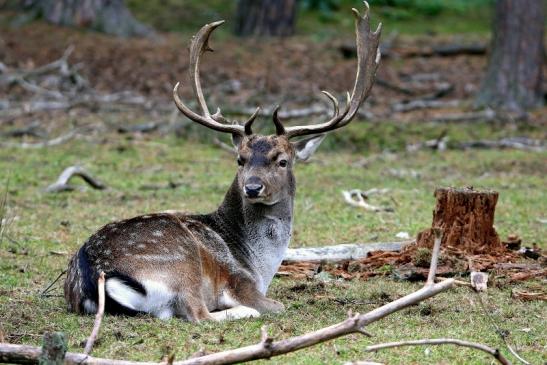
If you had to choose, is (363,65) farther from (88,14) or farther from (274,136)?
(88,14)

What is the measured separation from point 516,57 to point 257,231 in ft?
32.7

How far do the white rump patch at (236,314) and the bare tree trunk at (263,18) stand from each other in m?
15.9

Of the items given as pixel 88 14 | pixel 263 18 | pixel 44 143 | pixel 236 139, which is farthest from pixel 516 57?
pixel 236 139

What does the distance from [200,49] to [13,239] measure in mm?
2538

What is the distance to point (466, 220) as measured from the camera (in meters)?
8.52

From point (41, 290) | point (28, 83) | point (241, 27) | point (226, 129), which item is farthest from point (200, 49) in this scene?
point (241, 27)

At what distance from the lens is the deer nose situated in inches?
281

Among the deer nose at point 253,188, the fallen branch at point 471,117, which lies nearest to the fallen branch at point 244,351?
the deer nose at point 253,188

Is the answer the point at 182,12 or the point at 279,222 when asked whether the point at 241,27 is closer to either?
the point at 182,12

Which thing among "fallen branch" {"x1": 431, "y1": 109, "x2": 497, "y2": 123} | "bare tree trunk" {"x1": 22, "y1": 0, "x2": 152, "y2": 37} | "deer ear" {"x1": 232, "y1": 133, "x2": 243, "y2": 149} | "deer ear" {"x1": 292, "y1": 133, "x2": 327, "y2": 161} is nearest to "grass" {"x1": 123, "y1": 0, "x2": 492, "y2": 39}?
"bare tree trunk" {"x1": 22, "y1": 0, "x2": 152, "y2": 37}

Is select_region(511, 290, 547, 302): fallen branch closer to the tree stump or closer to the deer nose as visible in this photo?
the tree stump

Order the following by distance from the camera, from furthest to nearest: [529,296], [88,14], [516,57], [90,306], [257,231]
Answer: [88,14] < [516,57] < [257,231] < [529,296] < [90,306]

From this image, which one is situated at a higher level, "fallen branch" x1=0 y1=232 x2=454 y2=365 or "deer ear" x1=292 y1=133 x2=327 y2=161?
"deer ear" x1=292 y1=133 x2=327 y2=161

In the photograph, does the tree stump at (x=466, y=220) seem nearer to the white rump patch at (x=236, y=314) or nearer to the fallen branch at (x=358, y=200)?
Result: the white rump patch at (x=236, y=314)
